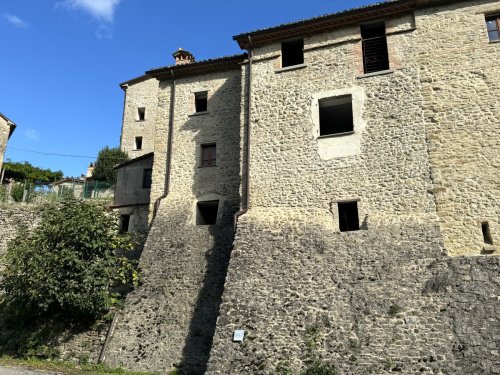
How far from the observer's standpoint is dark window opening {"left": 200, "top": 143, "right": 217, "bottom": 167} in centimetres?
1670

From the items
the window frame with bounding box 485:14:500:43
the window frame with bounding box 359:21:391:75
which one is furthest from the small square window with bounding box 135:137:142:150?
the window frame with bounding box 485:14:500:43

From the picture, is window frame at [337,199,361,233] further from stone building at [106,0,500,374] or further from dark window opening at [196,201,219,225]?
dark window opening at [196,201,219,225]

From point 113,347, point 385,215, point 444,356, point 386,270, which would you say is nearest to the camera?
point 444,356

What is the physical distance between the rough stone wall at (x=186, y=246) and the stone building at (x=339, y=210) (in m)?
0.06

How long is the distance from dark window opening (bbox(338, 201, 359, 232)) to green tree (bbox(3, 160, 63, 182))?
33101 mm

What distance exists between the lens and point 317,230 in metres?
12.7

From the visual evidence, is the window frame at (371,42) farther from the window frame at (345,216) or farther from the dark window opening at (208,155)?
the dark window opening at (208,155)

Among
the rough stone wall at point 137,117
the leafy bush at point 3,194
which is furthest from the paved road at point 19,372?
the rough stone wall at point 137,117

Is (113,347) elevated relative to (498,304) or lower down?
lower down

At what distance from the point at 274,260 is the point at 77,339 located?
7.24 metres

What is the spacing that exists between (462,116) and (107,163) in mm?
25660

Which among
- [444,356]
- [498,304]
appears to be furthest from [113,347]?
[498,304]

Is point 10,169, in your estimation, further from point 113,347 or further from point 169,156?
point 113,347

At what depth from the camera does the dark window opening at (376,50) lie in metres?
14.4
